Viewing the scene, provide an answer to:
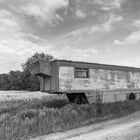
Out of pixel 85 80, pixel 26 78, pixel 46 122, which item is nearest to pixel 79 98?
pixel 85 80

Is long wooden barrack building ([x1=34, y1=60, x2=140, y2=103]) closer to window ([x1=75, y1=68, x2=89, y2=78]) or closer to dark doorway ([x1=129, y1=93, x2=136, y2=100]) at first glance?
window ([x1=75, y1=68, x2=89, y2=78])

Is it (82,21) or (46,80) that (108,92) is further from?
(82,21)

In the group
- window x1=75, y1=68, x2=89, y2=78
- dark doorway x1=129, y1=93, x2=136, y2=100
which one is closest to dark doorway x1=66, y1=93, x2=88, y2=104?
window x1=75, y1=68, x2=89, y2=78

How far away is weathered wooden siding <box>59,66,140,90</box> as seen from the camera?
12966 millimetres

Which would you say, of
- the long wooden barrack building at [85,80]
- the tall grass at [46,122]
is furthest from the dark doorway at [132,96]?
the tall grass at [46,122]

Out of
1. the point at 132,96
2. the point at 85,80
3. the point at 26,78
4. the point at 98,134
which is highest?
the point at 26,78

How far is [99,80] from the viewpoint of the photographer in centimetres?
1485

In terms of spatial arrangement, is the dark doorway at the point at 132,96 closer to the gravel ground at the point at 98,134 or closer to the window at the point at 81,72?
the window at the point at 81,72

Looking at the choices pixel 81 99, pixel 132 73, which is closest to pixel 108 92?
pixel 81 99

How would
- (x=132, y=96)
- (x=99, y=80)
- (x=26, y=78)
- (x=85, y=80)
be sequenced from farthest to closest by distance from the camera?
(x=26, y=78) < (x=132, y=96) < (x=99, y=80) < (x=85, y=80)

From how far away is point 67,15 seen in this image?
54.7 ft

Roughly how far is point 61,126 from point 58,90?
14.1ft

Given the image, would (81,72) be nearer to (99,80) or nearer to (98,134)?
(99,80)

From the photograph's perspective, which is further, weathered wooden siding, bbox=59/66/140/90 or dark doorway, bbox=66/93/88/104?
dark doorway, bbox=66/93/88/104
